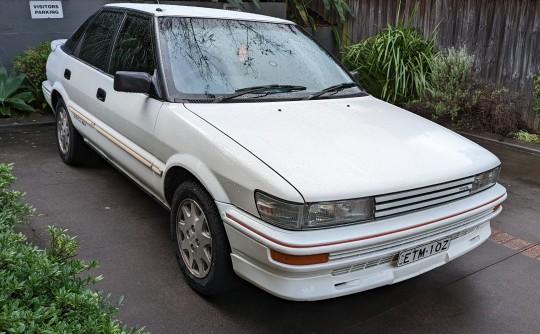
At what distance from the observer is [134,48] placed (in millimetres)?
4207

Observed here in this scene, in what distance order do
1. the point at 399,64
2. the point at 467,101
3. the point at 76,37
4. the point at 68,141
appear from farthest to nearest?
the point at 399,64
the point at 467,101
the point at 68,141
the point at 76,37

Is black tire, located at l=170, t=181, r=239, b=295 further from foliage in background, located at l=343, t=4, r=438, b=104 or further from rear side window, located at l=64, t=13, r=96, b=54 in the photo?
foliage in background, located at l=343, t=4, r=438, b=104

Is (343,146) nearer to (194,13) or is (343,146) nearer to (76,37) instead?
(194,13)

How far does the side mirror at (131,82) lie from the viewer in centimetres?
356

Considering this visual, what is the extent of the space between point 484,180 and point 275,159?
1416mm

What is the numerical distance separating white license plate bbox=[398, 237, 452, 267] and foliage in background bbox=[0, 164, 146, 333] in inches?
59.2

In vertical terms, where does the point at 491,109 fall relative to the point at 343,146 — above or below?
below

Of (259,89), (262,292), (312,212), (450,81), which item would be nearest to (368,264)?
(312,212)

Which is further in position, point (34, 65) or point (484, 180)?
point (34, 65)

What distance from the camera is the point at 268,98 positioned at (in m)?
3.72

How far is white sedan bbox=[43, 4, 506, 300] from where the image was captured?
2678 mm

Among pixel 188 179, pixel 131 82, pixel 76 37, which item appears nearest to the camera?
pixel 188 179

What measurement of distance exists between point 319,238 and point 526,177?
4.29m

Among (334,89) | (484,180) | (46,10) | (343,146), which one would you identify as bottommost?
(484,180)
